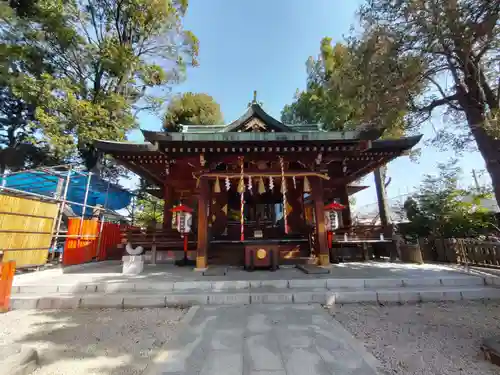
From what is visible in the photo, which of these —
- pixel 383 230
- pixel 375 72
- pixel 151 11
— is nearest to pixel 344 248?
pixel 383 230

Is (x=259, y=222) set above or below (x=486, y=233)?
above

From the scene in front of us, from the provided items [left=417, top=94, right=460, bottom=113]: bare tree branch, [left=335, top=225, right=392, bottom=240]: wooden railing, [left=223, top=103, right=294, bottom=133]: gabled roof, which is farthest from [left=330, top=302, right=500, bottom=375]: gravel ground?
[left=223, top=103, right=294, bottom=133]: gabled roof

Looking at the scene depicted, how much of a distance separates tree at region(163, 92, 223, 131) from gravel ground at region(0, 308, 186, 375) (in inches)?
676

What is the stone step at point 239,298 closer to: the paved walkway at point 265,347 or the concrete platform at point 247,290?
the concrete platform at point 247,290

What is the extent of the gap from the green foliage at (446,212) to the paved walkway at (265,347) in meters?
9.15

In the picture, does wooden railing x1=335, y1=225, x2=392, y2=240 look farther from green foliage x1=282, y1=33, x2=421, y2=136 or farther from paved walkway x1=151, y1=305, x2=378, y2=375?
paved walkway x1=151, y1=305, x2=378, y2=375

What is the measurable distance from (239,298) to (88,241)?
7831 mm

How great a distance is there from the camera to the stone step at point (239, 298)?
5211mm

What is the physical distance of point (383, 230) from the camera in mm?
9523

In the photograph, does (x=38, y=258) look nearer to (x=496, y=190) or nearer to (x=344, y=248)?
(x=344, y=248)

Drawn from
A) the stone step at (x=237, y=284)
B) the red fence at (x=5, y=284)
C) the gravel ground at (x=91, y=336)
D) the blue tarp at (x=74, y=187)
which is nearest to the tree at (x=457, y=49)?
the stone step at (x=237, y=284)

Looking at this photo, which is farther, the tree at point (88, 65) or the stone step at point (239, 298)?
the tree at point (88, 65)

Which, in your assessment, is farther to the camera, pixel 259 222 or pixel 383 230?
pixel 259 222

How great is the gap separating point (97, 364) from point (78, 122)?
13.1m
